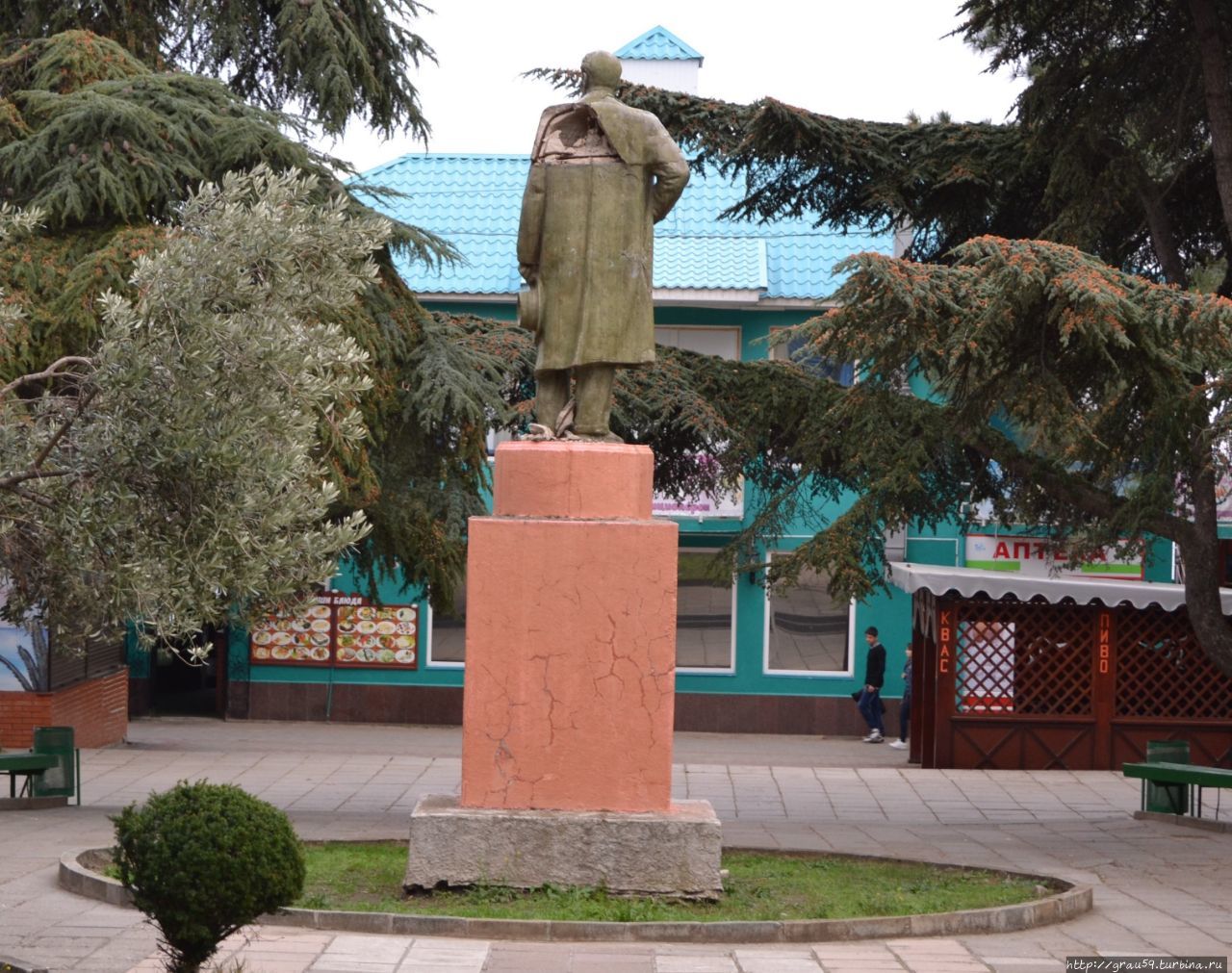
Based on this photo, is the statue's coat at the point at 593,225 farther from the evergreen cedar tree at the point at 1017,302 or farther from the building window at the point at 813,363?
the building window at the point at 813,363

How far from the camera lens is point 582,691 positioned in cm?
930

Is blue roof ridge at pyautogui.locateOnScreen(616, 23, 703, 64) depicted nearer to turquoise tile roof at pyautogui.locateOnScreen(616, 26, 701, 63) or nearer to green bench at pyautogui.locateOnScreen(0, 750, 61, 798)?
turquoise tile roof at pyautogui.locateOnScreen(616, 26, 701, 63)

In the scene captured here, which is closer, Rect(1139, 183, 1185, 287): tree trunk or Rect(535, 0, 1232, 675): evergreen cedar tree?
Rect(535, 0, 1232, 675): evergreen cedar tree

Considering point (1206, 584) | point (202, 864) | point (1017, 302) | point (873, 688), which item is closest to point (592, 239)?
point (1017, 302)

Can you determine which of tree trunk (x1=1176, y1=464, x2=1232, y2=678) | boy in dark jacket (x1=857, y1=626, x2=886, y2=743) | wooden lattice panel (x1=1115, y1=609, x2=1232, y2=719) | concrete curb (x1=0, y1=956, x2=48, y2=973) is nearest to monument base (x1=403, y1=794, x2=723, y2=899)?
concrete curb (x1=0, y1=956, x2=48, y2=973)

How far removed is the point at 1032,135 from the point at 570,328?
606 centimetres

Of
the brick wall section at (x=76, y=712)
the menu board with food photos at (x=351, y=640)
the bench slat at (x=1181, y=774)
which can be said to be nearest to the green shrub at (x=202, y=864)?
the bench slat at (x=1181, y=774)

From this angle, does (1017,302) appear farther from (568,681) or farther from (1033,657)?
(1033,657)

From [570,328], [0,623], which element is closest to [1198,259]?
[570,328]

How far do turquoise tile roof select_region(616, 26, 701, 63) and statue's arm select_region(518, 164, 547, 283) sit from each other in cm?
1774

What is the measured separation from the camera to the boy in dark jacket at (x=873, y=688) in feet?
74.6

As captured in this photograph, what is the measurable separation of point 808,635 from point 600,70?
629 inches

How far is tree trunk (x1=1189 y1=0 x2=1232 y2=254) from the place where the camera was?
44.7ft

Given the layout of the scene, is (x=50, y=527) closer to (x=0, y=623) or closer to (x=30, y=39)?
(x=30, y=39)
